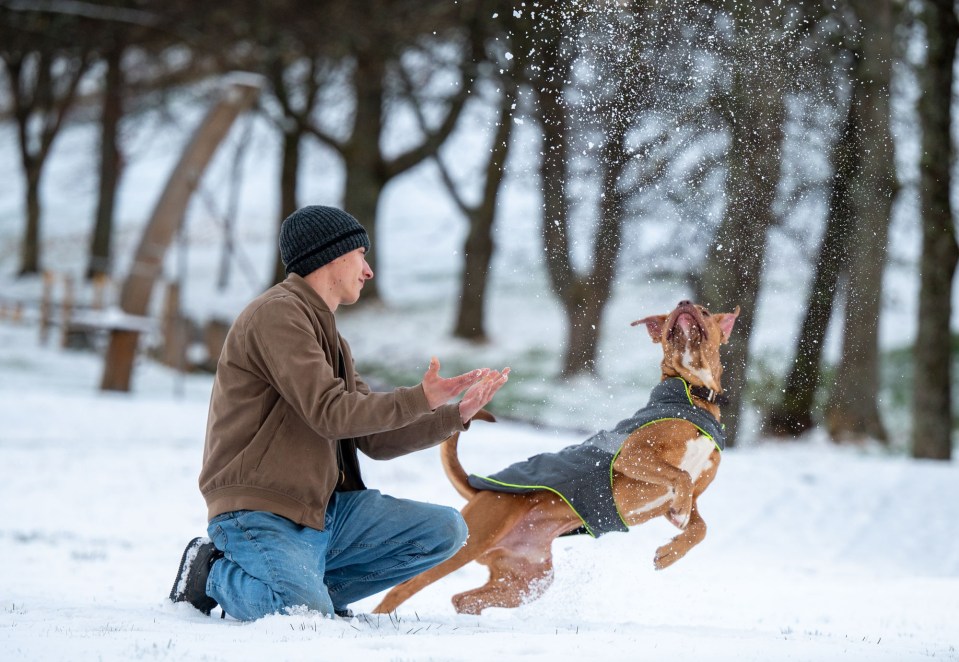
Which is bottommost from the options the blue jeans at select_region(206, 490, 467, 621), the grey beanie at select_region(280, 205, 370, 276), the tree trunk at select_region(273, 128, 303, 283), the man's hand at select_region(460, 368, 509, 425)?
the blue jeans at select_region(206, 490, 467, 621)

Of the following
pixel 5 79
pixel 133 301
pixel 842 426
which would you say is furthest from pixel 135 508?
pixel 5 79

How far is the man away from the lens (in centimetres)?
335

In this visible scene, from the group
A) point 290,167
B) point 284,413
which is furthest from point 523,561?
point 290,167

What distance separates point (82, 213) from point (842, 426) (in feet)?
94.5

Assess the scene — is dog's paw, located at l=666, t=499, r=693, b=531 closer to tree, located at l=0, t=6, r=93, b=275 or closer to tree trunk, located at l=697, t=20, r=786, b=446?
tree trunk, located at l=697, t=20, r=786, b=446

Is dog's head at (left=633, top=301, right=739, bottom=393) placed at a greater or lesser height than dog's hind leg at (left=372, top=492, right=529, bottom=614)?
greater

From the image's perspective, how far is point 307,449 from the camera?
11.5 feet

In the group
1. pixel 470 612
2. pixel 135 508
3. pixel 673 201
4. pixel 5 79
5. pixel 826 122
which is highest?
pixel 5 79

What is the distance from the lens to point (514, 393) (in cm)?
1509

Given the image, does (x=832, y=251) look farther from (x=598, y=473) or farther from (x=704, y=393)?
(x=598, y=473)

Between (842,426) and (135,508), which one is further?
(842,426)

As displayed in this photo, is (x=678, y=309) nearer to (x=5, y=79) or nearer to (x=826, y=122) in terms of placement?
(x=826, y=122)

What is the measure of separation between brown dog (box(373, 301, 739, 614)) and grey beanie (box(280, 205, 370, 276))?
0.84 metres

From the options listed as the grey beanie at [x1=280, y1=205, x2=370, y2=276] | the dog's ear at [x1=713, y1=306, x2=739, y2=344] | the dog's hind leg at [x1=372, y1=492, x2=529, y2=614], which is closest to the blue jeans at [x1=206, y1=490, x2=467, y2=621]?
the dog's hind leg at [x1=372, y1=492, x2=529, y2=614]
